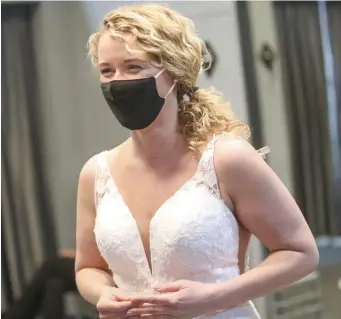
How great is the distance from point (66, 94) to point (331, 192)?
109 cm

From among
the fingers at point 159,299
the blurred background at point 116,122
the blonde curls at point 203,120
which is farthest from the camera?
the blurred background at point 116,122

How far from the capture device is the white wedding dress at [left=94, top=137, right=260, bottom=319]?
3.80 ft

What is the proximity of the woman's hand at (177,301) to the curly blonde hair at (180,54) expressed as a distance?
0.27m

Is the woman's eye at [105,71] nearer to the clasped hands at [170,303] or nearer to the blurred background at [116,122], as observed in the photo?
the clasped hands at [170,303]

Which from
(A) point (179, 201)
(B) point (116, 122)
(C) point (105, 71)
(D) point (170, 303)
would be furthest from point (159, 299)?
(B) point (116, 122)

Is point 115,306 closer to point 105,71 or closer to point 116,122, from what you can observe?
point 105,71

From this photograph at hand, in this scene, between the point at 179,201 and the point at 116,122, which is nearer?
the point at 179,201

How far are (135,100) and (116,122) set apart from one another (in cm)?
109

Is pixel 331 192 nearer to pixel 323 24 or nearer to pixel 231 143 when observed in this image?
pixel 323 24

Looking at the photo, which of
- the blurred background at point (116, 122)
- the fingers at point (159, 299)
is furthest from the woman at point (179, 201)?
the blurred background at point (116, 122)

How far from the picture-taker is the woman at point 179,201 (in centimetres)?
116

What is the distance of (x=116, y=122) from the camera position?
2287mm

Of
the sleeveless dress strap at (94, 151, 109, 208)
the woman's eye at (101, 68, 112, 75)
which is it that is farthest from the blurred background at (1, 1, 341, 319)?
the woman's eye at (101, 68, 112, 75)

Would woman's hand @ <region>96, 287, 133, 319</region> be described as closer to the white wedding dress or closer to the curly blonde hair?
the white wedding dress
